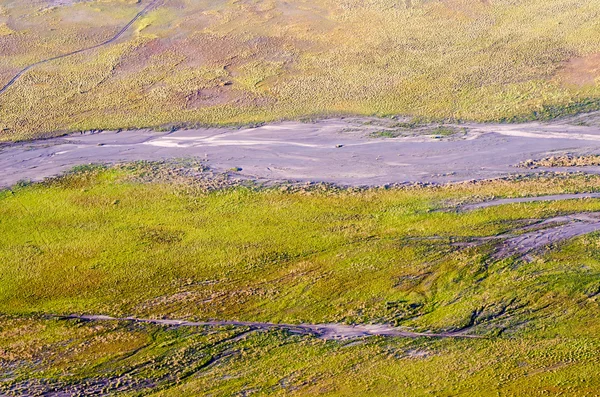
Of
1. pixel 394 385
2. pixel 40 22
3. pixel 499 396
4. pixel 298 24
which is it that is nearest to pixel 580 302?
pixel 499 396

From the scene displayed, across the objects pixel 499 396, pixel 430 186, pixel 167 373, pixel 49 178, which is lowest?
pixel 499 396

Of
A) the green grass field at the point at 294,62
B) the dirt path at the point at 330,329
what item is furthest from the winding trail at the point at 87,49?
the dirt path at the point at 330,329

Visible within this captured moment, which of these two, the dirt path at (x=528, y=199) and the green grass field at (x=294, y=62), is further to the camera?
the green grass field at (x=294, y=62)

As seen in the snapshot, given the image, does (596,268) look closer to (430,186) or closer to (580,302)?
(580,302)

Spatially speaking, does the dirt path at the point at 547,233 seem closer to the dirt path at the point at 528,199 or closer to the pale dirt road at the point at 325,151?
the dirt path at the point at 528,199

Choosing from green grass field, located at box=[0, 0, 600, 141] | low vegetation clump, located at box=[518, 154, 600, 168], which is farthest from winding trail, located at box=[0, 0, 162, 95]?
low vegetation clump, located at box=[518, 154, 600, 168]

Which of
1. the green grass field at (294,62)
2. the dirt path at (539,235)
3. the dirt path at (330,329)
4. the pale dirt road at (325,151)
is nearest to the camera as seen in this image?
the dirt path at (330,329)

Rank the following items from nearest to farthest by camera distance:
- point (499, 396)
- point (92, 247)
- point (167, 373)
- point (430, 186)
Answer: point (499, 396) → point (167, 373) → point (92, 247) → point (430, 186)
